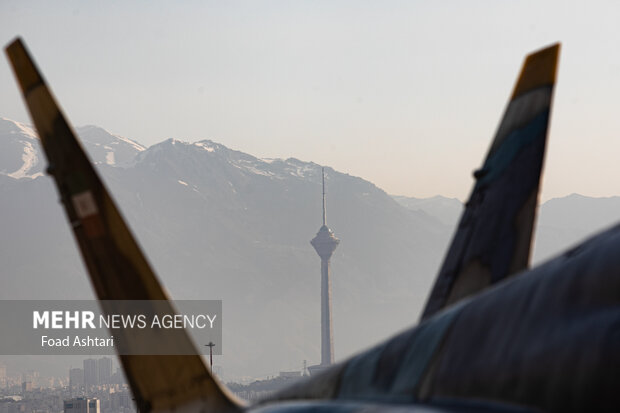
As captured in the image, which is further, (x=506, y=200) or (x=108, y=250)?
(x=506, y=200)

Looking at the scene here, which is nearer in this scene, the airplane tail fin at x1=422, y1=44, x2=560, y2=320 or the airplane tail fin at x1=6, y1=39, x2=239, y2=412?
the airplane tail fin at x1=6, y1=39, x2=239, y2=412

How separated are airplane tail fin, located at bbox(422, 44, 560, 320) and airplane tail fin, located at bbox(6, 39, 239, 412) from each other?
4979 millimetres

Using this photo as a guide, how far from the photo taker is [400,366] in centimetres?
1148

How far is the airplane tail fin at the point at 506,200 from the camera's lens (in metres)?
16.5

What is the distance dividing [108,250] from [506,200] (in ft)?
25.2

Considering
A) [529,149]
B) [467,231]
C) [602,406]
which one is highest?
[529,149]

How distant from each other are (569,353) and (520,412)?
785 mm

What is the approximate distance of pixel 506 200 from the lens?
16953 mm

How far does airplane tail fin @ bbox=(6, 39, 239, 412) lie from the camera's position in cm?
1338

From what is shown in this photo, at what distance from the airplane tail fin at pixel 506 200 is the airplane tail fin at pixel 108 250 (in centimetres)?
498

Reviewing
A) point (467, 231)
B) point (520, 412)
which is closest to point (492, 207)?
point (467, 231)

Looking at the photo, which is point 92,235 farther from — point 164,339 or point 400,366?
point 400,366

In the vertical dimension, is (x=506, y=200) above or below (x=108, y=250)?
above

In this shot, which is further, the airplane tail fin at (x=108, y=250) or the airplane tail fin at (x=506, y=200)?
the airplane tail fin at (x=506, y=200)
